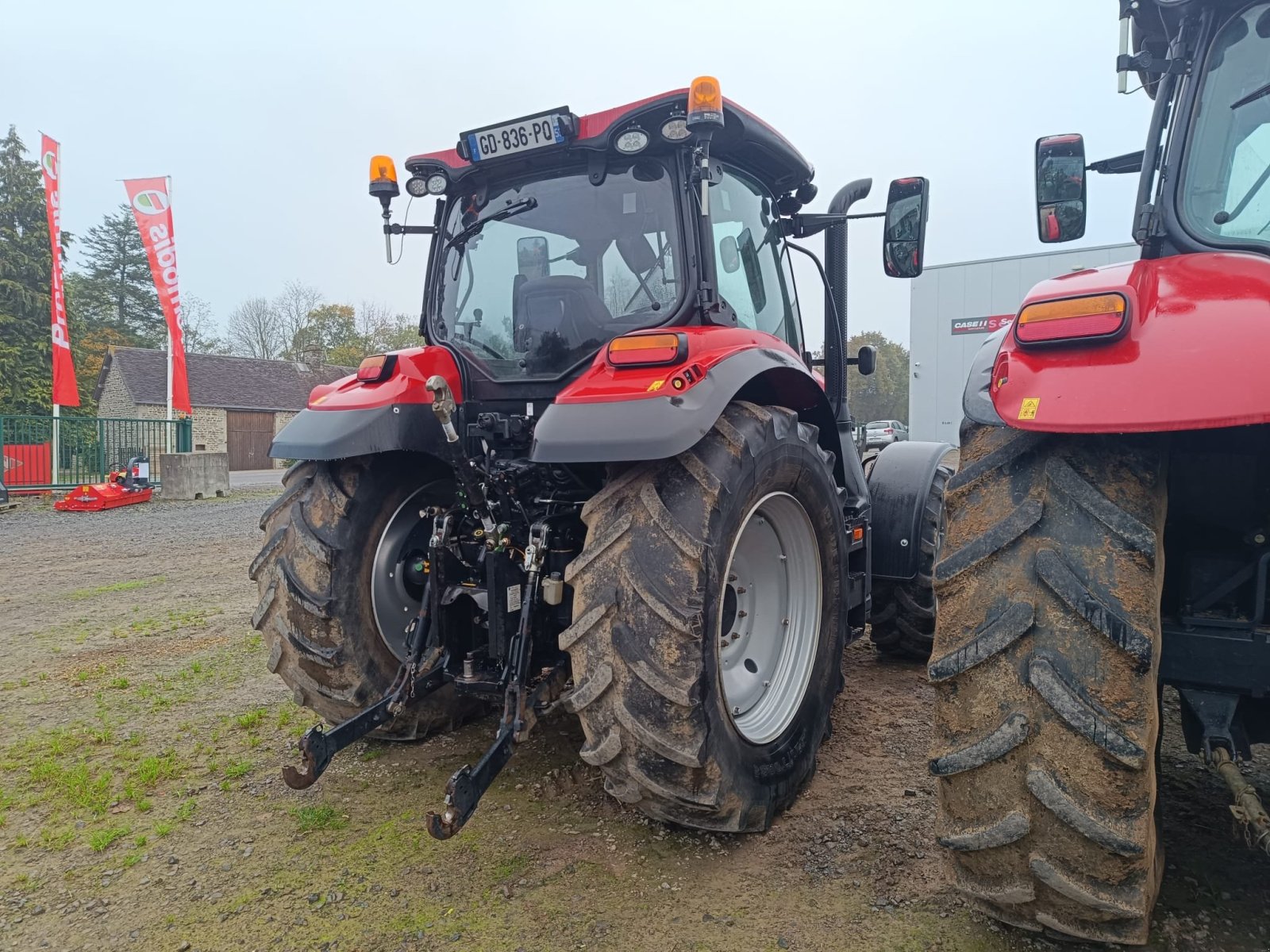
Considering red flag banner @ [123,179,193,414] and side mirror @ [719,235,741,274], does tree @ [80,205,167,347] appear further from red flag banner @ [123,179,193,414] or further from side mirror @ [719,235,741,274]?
side mirror @ [719,235,741,274]

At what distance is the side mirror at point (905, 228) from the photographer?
3.45 metres

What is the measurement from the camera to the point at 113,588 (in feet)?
23.4

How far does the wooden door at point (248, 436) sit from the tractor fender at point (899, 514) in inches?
1420

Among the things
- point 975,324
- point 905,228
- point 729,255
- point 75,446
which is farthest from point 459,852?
point 75,446

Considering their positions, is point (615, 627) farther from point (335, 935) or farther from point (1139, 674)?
point (1139, 674)

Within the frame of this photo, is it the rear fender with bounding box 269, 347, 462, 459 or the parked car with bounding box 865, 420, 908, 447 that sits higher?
the parked car with bounding box 865, 420, 908, 447

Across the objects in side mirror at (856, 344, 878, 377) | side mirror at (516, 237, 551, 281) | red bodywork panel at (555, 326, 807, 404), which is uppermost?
side mirror at (516, 237, 551, 281)

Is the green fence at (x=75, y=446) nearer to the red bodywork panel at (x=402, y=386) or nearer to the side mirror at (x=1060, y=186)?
the red bodywork panel at (x=402, y=386)

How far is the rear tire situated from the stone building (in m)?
34.1

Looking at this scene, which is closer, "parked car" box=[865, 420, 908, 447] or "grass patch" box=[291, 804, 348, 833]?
"grass patch" box=[291, 804, 348, 833]

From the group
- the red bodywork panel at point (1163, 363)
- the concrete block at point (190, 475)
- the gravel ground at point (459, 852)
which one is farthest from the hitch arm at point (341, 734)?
the concrete block at point (190, 475)

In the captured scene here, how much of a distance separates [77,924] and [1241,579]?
10.4ft

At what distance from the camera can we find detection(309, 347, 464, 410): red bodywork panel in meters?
3.03

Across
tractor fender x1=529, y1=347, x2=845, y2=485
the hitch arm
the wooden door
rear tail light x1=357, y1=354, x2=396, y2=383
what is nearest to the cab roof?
rear tail light x1=357, y1=354, x2=396, y2=383
